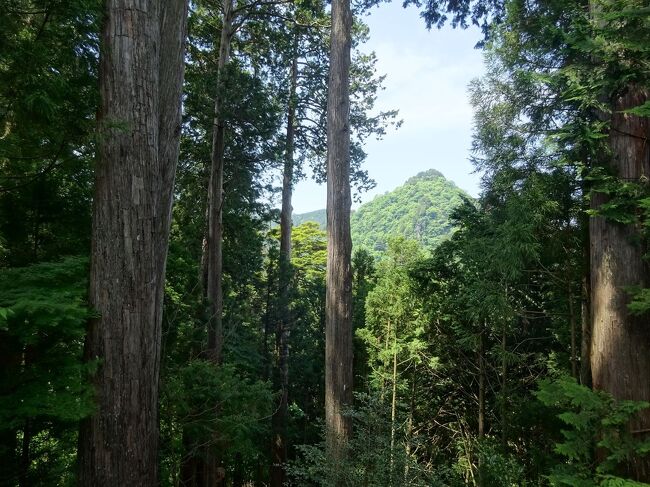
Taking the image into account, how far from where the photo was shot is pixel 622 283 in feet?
14.5

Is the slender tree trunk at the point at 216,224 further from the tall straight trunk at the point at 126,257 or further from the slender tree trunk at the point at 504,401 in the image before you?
the slender tree trunk at the point at 504,401

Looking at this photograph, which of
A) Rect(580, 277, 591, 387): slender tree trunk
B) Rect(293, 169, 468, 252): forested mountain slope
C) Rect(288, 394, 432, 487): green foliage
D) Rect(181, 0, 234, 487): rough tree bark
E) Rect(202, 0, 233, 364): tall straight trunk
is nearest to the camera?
Rect(288, 394, 432, 487): green foliage

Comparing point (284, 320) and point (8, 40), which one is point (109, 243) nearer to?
point (8, 40)

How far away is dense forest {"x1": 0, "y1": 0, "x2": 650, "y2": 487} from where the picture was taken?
2848 mm

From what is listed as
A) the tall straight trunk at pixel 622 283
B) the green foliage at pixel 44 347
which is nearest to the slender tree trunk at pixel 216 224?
the green foliage at pixel 44 347

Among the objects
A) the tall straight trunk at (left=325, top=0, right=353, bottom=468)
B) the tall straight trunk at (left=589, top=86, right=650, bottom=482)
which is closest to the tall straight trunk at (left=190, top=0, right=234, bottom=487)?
the tall straight trunk at (left=325, top=0, right=353, bottom=468)

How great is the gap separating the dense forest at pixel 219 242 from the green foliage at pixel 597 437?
0.09ft

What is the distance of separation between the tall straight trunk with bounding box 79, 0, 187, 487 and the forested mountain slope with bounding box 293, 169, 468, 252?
182 ft

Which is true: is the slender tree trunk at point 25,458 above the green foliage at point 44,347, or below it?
below

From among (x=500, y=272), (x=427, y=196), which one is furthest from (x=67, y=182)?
(x=427, y=196)

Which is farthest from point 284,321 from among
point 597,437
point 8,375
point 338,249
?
point 8,375

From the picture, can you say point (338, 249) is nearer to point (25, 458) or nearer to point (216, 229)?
point (25, 458)

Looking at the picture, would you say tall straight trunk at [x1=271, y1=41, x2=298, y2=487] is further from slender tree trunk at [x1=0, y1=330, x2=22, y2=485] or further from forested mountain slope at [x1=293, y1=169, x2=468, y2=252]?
forested mountain slope at [x1=293, y1=169, x2=468, y2=252]

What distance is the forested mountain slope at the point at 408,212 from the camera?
63.4 m
